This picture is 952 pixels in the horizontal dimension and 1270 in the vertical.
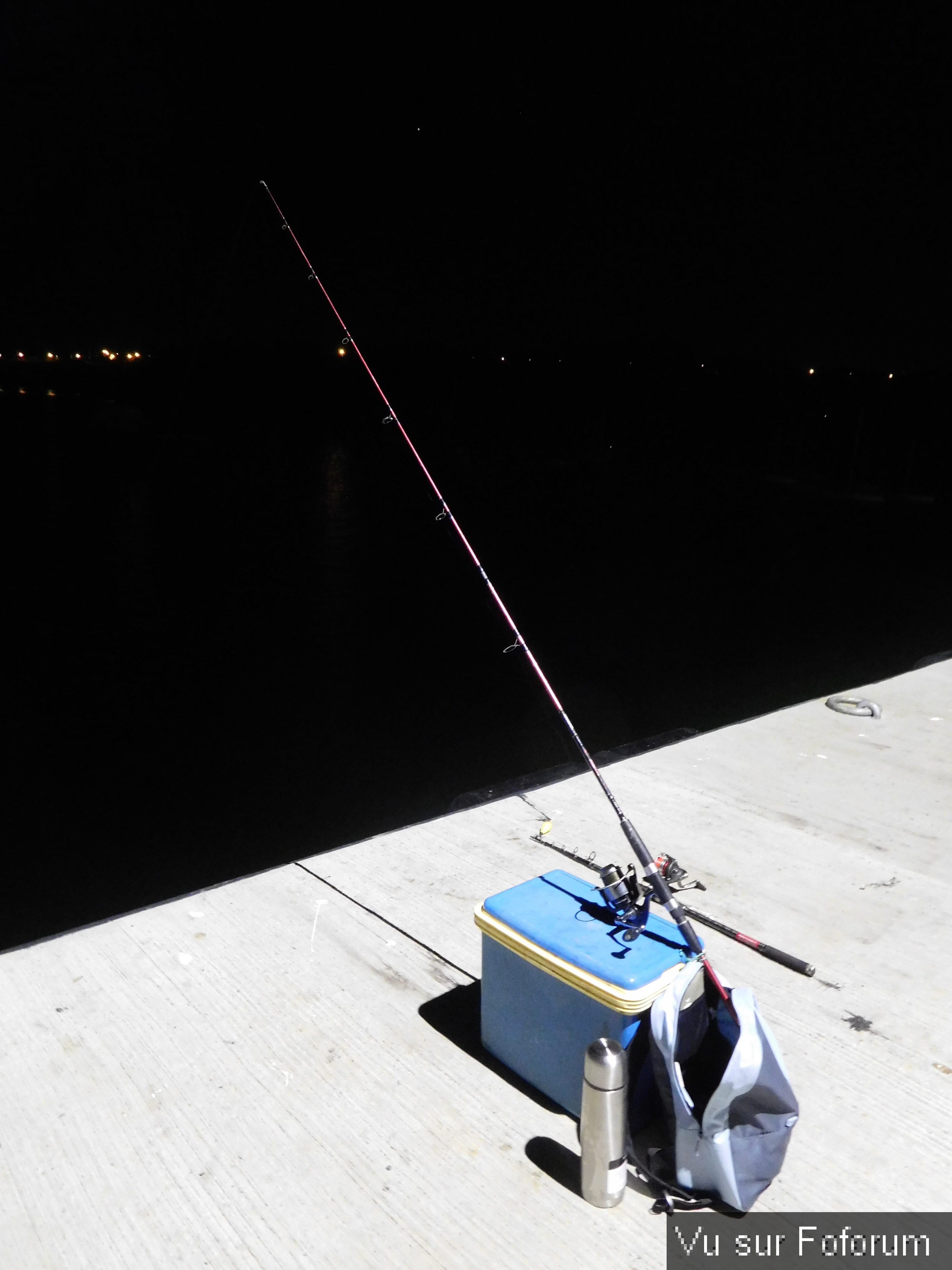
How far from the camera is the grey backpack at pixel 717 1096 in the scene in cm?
203

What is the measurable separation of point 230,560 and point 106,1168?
13.8 m

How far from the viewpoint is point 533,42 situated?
30.1ft

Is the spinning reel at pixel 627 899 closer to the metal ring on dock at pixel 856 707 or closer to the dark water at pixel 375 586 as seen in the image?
the dark water at pixel 375 586

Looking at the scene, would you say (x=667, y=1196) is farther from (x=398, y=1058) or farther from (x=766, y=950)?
(x=766, y=950)

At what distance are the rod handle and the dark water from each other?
4.08 ft

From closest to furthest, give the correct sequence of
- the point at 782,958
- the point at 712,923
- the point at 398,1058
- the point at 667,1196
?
1. the point at 667,1196
2. the point at 398,1058
3. the point at 782,958
4. the point at 712,923

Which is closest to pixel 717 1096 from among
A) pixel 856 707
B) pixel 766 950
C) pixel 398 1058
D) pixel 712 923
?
pixel 398 1058

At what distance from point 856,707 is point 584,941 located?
13.6 ft

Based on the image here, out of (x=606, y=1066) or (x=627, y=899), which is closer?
(x=606, y=1066)

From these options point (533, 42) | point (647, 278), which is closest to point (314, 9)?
point (533, 42)

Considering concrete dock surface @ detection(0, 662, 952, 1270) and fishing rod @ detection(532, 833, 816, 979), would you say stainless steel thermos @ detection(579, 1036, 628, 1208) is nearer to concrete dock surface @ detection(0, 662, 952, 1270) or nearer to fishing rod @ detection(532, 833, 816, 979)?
concrete dock surface @ detection(0, 662, 952, 1270)

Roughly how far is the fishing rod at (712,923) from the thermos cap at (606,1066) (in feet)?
1.56

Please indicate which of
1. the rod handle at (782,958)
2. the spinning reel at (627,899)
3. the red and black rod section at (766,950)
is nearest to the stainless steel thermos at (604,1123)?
the spinning reel at (627,899)

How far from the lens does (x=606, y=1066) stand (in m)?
2.04
